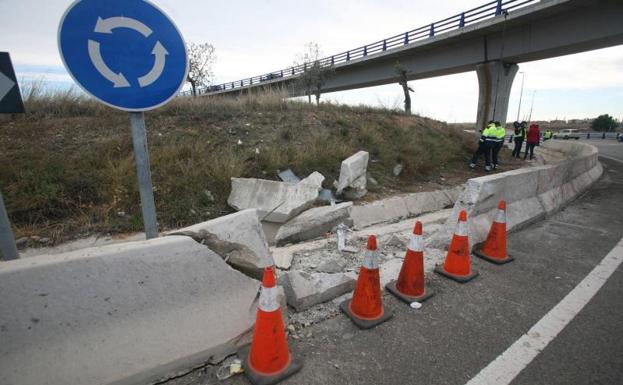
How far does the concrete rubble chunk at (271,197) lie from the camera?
4763 mm

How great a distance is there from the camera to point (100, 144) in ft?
18.9

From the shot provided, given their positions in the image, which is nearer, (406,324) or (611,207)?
(406,324)

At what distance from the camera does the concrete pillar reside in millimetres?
18734

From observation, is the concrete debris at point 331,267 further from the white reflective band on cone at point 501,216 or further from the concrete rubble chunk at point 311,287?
the white reflective band on cone at point 501,216

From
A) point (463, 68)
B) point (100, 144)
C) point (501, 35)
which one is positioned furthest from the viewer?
point (463, 68)

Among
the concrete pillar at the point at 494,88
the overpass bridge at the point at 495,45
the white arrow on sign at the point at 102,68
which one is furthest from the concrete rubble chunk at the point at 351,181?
the concrete pillar at the point at 494,88

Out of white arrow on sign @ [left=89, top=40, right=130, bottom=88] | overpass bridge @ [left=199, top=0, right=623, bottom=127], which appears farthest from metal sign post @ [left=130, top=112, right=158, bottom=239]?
overpass bridge @ [left=199, top=0, right=623, bottom=127]

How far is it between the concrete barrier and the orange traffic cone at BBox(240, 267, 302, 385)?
272 centimetres

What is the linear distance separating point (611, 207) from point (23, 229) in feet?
34.8

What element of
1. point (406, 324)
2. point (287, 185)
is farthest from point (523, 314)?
point (287, 185)

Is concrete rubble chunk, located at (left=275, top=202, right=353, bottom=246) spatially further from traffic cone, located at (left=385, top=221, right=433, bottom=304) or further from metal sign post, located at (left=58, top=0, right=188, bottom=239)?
metal sign post, located at (left=58, top=0, right=188, bottom=239)

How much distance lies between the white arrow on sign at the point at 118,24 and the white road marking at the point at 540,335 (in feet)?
10.6

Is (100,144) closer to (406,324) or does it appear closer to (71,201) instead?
(71,201)

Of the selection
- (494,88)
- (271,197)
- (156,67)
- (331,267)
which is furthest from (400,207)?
(494,88)
